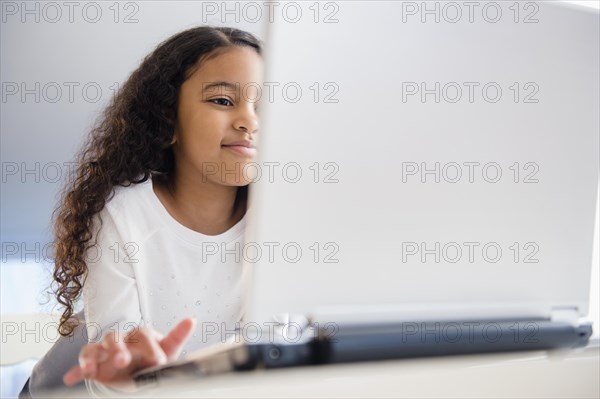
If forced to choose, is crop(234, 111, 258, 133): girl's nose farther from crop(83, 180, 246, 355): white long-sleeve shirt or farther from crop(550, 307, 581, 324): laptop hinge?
crop(550, 307, 581, 324): laptop hinge

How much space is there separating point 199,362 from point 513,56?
0.38 meters

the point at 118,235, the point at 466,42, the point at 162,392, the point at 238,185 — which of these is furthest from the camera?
the point at 238,185

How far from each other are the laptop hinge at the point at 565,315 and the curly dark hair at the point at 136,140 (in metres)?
0.82

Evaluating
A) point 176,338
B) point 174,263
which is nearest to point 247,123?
point 174,263

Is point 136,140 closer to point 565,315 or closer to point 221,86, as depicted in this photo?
point 221,86

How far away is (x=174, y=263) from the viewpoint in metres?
1.16

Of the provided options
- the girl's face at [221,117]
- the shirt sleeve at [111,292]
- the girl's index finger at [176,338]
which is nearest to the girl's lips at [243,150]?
the girl's face at [221,117]

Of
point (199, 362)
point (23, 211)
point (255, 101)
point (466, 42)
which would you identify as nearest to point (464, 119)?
point (466, 42)

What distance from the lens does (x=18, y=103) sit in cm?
223

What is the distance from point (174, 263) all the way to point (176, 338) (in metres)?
0.61

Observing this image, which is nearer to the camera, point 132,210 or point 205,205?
point 132,210

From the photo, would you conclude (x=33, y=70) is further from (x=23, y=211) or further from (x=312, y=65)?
(x=312, y=65)

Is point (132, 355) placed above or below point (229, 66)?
below

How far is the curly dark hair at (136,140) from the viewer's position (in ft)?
4.21
